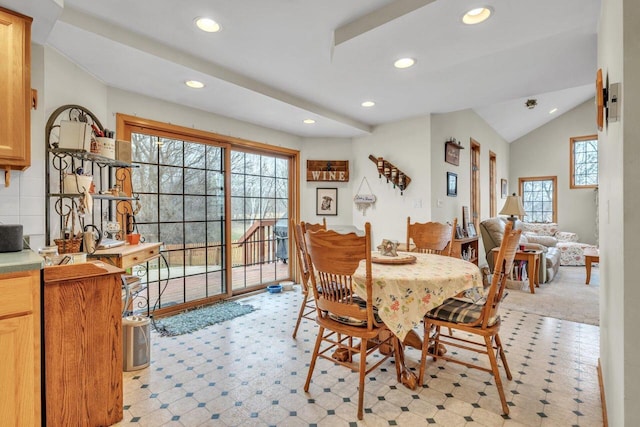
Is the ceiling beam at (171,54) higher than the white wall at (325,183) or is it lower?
higher

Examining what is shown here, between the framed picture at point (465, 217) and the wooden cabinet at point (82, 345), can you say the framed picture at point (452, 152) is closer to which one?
the framed picture at point (465, 217)

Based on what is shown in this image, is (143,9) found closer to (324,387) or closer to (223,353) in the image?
(223,353)

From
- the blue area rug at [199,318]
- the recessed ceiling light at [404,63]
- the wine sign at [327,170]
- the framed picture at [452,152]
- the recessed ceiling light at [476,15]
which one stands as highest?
the recessed ceiling light at [404,63]

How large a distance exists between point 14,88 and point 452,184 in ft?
15.0

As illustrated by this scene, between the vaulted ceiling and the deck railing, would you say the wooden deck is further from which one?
the vaulted ceiling

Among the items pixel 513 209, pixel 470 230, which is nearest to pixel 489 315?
pixel 470 230

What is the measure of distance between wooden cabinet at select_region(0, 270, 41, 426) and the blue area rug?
1393 mm

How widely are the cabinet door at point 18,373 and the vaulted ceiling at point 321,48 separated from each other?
5.40 feet

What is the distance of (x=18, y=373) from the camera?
1.45m

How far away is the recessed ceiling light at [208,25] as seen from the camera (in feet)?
6.81

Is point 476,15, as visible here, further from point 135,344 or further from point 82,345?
point 135,344

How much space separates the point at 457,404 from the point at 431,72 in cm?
247

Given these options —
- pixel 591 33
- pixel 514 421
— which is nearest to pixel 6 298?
pixel 514 421

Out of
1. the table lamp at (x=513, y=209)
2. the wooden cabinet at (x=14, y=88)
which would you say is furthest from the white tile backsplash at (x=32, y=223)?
the table lamp at (x=513, y=209)
